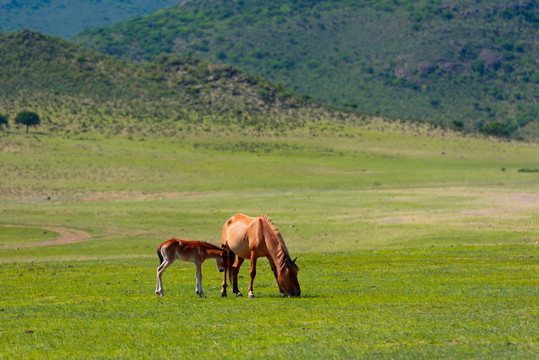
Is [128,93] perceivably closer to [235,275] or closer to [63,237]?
[63,237]

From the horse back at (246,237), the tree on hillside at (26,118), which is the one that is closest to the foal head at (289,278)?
the horse back at (246,237)

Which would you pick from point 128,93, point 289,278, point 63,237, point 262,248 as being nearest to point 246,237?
point 262,248

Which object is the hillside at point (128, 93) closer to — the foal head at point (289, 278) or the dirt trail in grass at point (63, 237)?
the dirt trail in grass at point (63, 237)

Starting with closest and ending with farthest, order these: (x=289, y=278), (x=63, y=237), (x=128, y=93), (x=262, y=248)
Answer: (x=289, y=278)
(x=262, y=248)
(x=63, y=237)
(x=128, y=93)

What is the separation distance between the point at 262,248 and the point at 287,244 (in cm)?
2120

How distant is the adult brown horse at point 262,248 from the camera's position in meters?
18.6

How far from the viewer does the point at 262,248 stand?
19.0m

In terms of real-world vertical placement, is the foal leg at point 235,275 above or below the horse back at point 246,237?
below

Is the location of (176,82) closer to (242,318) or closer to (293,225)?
(293,225)

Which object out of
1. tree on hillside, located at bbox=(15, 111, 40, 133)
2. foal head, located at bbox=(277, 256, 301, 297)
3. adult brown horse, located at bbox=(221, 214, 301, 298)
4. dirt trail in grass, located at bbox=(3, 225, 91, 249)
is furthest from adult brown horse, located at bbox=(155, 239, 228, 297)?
tree on hillside, located at bbox=(15, 111, 40, 133)

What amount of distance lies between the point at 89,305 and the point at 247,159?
77.0 meters

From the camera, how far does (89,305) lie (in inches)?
→ 715

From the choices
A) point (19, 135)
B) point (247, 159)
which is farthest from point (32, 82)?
point (247, 159)

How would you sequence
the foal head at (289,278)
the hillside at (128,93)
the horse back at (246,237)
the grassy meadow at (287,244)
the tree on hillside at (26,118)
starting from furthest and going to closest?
the hillside at (128,93)
the tree on hillside at (26,118)
the horse back at (246,237)
the foal head at (289,278)
the grassy meadow at (287,244)
